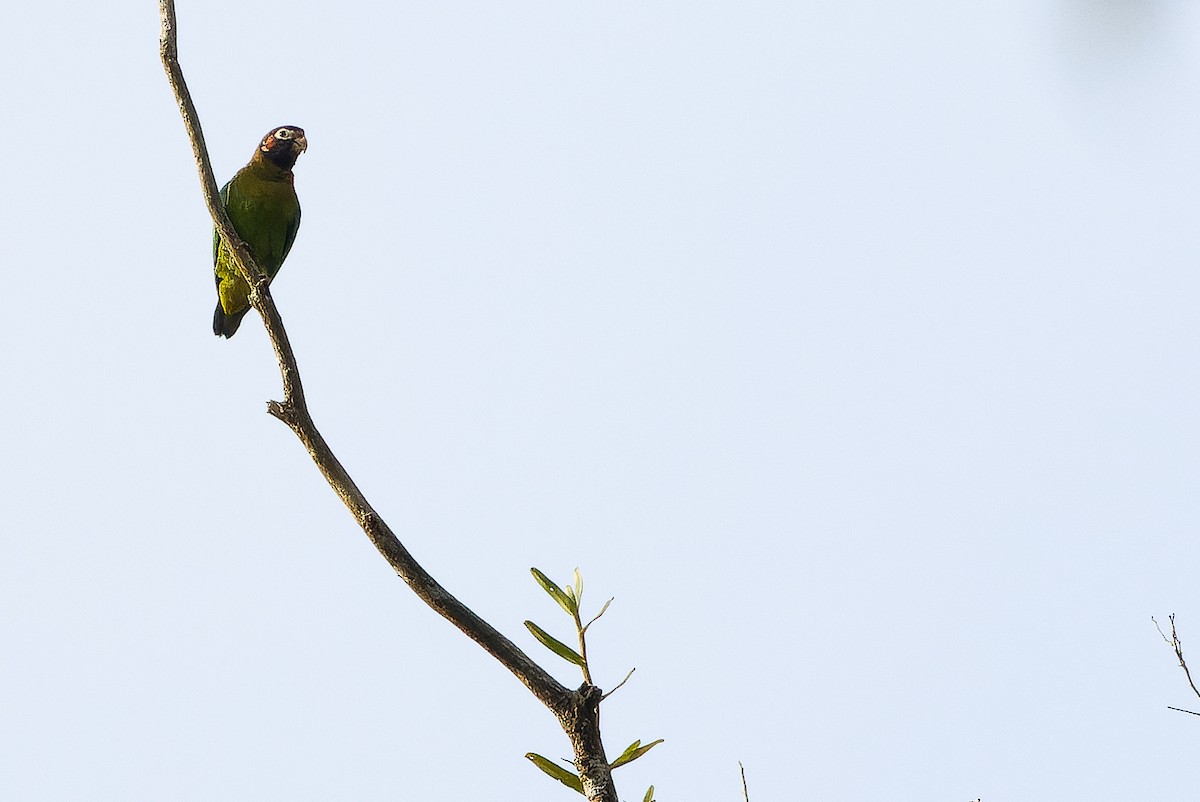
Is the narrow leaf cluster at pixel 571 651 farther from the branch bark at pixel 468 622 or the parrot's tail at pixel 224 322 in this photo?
the parrot's tail at pixel 224 322

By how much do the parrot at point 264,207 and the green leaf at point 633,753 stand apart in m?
5.93

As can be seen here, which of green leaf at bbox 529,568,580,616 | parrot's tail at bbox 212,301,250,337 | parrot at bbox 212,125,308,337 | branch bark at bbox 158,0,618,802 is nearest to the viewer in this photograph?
branch bark at bbox 158,0,618,802

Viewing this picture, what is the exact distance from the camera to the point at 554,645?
6.21 feet

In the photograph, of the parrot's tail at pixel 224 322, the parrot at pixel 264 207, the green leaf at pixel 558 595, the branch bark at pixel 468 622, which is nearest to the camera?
the branch bark at pixel 468 622

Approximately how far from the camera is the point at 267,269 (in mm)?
7402

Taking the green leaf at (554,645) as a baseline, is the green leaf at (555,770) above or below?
below

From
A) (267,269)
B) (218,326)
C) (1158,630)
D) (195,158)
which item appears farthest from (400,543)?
(218,326)

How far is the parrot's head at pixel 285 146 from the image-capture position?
7.40 meters

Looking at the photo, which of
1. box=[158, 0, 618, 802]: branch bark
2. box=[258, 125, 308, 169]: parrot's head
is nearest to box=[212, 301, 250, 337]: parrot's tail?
box=[258, 125, 308, 169]: parrot's head

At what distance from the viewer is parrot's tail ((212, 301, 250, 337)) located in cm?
773

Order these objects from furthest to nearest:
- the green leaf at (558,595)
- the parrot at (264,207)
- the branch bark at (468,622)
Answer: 1. the parrot at (264,207)
2. the green leaf at (558,595)
3. the branch bark at (468,622)

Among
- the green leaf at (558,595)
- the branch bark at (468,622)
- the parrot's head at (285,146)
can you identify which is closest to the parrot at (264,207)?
the parrot's head at (285,146)

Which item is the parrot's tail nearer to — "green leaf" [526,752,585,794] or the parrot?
the parrot

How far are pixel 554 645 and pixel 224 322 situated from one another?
6.50 meters
